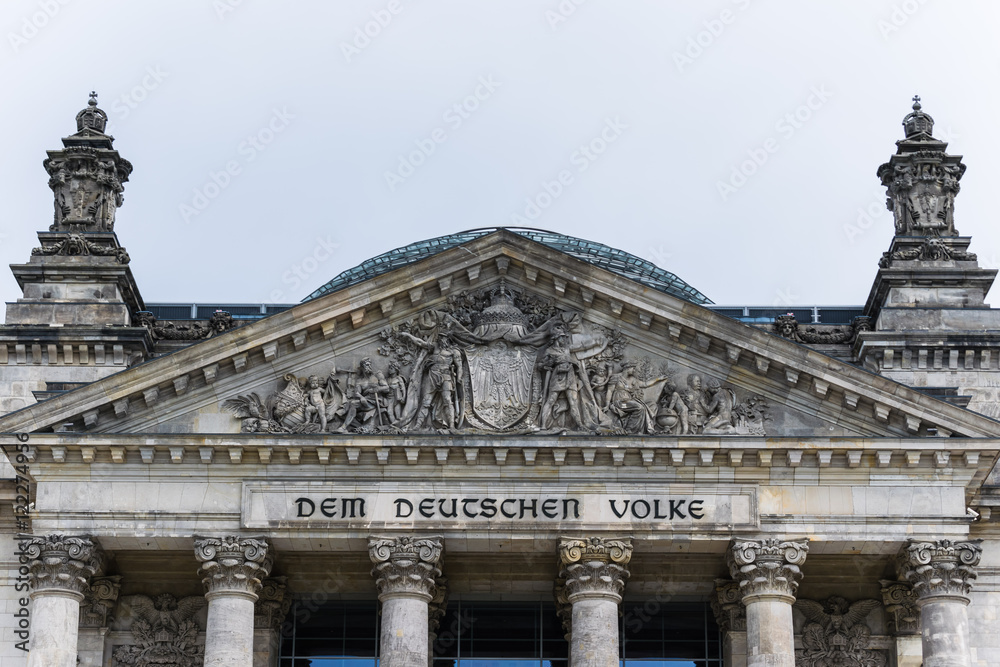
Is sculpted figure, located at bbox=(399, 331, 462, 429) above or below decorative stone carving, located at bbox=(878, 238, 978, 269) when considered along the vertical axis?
below

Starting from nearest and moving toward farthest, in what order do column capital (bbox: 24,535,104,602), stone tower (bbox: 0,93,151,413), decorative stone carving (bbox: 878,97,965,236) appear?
column capital (bbox: 24,535,104,602)
stone tower (bbox: 0,93,151,413)
decorative stone carving (bbox: 878,97,965,236)

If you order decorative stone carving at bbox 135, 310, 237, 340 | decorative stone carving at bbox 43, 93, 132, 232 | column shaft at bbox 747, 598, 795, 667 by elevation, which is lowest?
column shaft at bbox 747, 598, 795, 667

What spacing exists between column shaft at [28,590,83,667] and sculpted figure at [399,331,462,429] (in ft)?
27.2

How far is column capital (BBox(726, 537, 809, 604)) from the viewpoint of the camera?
43.4m

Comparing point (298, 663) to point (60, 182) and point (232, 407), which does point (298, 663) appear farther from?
point (60, 182)

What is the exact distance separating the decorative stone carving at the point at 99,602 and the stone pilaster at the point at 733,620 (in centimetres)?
1375

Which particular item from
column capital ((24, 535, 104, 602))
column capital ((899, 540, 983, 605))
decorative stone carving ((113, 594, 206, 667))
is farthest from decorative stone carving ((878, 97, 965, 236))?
column capital ((24, 535, 104, 602))

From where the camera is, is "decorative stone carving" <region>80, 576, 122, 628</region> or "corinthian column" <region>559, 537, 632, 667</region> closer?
"corinthian column" <region>559, 537, 632, 667</region>

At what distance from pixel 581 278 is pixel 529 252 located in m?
1.30

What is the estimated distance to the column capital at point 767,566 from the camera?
1710 inches

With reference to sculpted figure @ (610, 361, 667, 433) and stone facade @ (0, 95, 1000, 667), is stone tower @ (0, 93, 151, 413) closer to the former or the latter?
stone facade @ (0, 95, 1000, 667)

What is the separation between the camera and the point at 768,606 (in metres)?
43.3

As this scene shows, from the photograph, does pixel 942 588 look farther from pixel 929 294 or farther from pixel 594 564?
pixel 929 294

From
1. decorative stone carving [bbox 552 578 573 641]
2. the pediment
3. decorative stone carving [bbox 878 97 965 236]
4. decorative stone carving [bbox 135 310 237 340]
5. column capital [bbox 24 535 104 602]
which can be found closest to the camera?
column capital [bbox 24 535 104 602]
